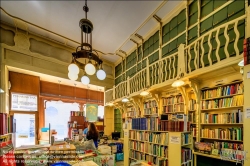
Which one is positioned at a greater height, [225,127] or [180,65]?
[180,65]

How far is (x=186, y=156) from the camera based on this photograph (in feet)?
10.1

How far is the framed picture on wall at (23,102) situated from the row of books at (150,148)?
13.9 feet

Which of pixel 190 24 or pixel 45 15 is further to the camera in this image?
pixel 45 15

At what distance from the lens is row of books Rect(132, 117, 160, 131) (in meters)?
3.77

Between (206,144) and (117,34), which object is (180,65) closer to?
(206,144)

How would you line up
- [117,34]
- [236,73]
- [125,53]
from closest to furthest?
[236,73] < [117,34] < [125,53]

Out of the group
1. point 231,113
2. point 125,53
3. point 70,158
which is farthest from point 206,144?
point 125,53

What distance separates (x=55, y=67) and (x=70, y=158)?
4738 mm

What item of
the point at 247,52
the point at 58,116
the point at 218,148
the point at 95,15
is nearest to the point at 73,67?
the point at 247,52

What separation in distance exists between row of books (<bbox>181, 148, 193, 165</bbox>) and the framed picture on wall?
572 centimetres

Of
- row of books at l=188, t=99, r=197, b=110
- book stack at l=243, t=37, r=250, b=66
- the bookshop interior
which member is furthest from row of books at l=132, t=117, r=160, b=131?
book stack at l=243, t=37, r=250, b=66

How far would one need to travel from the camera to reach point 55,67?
6.17 meters

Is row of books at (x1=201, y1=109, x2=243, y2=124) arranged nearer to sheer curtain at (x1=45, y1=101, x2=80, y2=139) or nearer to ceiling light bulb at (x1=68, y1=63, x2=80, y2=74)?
ceiling light bulb at (x1=68, y1=63, x2=80, y2=74)

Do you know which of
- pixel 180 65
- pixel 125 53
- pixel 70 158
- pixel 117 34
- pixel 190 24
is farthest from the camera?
pixel 125 53
